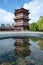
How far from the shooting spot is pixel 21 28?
167ft

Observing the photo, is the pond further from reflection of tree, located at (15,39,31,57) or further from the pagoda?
the pagoda

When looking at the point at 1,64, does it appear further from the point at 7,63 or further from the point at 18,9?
the point at 18,9

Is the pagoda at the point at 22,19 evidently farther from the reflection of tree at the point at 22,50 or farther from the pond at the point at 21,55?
the pond at the point at 21,55

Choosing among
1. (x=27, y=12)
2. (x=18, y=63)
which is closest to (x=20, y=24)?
(x=27, y=12)

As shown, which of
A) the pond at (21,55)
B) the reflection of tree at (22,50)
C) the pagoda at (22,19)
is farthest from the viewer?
the pagoda at (22,19)

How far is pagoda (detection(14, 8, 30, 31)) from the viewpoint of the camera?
5114 cm

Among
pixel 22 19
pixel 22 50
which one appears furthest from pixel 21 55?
pixel 22 19

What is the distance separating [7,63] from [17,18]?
47213 mm

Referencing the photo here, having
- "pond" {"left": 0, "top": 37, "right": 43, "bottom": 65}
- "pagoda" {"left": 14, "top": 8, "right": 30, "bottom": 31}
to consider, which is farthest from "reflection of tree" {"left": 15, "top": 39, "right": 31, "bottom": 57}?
"pagoda" {"left": 14, "top": 8, "right": 30, "bottom": 31}

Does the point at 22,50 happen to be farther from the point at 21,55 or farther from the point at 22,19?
the point at 22,19

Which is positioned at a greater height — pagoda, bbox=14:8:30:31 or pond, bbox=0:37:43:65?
pagoda, bbox=14:8:30:31

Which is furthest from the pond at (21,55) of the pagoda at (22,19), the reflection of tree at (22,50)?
the pagoda at (22,19)

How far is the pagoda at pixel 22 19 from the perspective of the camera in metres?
51.1

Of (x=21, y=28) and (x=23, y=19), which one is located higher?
(x=23, y=19)
